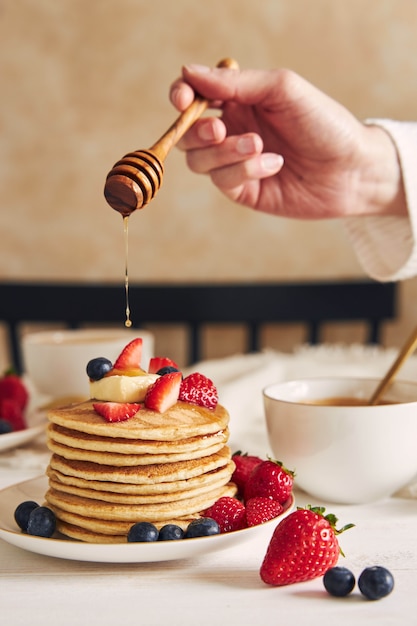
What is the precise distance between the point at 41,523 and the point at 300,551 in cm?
25

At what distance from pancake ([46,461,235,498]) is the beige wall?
5.77 ft

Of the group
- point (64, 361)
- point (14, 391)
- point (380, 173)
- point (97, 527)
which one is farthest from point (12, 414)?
point (380, 173)

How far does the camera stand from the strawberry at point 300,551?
65 cm

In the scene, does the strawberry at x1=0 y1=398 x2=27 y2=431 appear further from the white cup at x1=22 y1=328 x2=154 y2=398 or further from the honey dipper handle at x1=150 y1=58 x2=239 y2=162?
the honey dipper handle at x1=150 y1=58 x2=239 y2=162

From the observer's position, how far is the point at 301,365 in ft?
5.44

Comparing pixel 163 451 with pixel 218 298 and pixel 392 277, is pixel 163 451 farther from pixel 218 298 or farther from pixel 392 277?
pixel 218 298

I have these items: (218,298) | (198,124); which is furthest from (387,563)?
(218,298)

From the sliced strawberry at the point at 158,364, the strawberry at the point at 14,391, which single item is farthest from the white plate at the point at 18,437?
the sliced strawberry at the point at 158,364

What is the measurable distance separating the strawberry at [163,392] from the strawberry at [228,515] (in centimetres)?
11

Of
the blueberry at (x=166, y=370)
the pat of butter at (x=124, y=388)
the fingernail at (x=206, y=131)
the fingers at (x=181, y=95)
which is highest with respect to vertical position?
the fingers at (x=181, y=95)

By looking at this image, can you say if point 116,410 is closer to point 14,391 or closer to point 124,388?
point 124,388

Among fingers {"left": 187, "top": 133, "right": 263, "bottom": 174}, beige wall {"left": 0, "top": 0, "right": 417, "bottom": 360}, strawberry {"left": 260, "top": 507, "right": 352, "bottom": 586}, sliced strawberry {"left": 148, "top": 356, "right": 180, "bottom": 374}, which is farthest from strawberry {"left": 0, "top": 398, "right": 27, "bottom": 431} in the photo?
beige wall {"left": 0, "top": 0, "right": 417, "bottom": 360}

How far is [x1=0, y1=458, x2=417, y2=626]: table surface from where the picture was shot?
606 millimetres

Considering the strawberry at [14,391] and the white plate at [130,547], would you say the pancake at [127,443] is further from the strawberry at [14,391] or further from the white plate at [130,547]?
Answer: the strawberry at [14,391]
